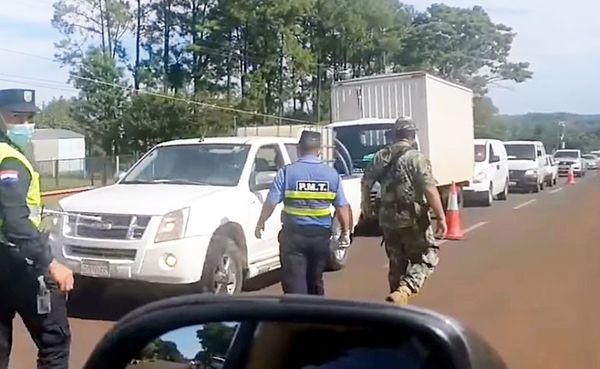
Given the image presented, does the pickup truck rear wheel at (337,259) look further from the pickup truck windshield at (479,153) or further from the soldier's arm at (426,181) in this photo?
the pickup truck windshield at (479,153)

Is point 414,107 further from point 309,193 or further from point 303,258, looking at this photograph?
point 303,258

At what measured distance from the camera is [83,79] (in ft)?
191

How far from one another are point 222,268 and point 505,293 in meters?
3.47

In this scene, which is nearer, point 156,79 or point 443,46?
point 156,79

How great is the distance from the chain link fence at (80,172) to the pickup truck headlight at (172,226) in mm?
32236

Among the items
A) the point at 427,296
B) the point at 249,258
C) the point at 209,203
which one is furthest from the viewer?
the point at 427,296

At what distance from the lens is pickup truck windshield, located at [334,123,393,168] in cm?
1841

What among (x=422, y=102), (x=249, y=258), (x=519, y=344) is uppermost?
(x=422, y=102)

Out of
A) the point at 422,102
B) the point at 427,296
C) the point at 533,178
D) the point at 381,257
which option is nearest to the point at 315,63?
the point at 533,178

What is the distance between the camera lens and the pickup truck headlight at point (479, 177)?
87.1 ft

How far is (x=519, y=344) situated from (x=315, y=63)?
188 ft

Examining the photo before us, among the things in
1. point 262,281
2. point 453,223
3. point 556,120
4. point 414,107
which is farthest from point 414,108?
point 556,120

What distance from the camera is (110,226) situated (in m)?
9.21

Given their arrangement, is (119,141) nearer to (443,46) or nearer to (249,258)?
(443,46)
